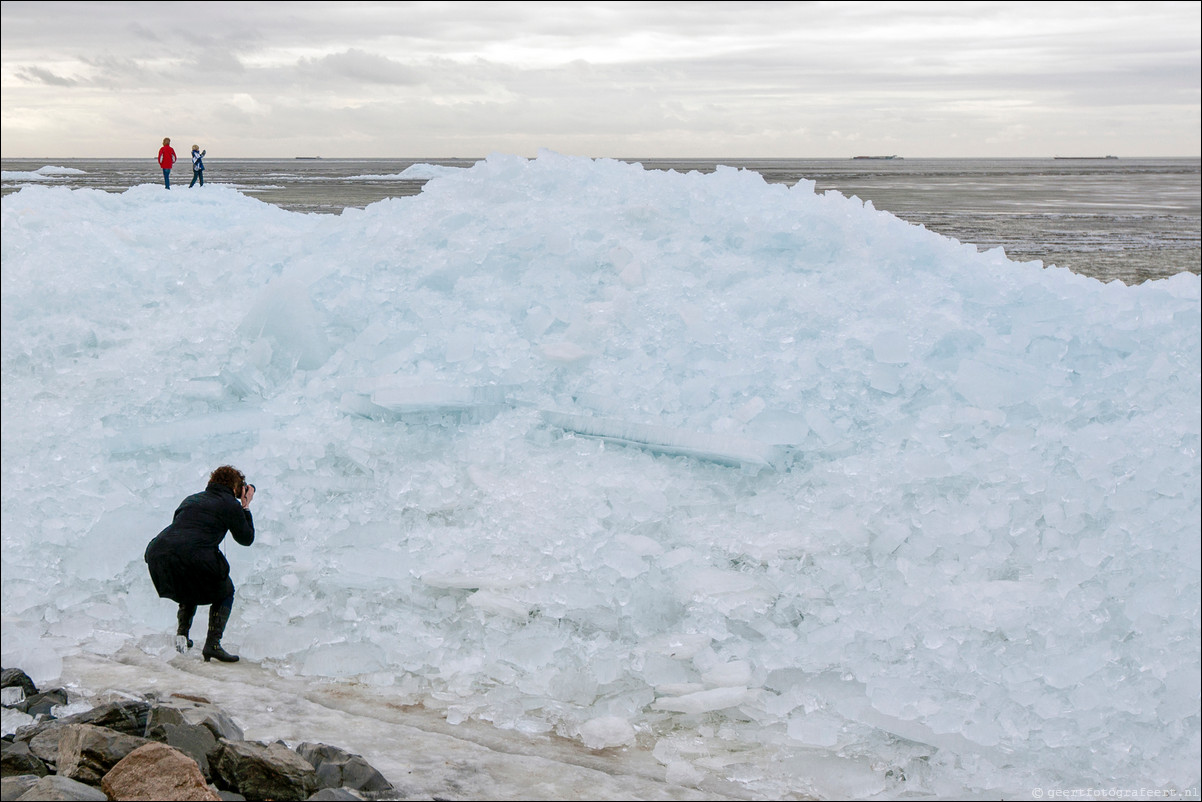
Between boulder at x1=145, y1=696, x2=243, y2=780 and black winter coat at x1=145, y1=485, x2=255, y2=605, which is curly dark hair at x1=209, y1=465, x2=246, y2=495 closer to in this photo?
black winter coat at x1=145, y1=485, x2=255, y2=605

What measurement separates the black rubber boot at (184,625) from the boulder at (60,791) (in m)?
1.62

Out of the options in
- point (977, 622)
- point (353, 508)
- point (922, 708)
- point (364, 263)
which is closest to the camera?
point (922, 708)

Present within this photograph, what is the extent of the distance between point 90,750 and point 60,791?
0.32m

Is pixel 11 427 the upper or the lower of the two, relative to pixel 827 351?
lower

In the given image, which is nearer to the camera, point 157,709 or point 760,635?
point 157,709

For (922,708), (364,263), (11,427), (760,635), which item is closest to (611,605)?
(760,635)

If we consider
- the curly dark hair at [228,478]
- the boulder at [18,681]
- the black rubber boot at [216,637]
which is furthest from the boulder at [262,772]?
the curly dark hair at [228,478]

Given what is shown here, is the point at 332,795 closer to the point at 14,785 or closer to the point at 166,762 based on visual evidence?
the point at 166,762

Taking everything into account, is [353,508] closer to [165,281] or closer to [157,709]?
[157,709]

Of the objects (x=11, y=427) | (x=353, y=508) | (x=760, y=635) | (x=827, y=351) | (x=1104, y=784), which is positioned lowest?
(x=1104, y=784)

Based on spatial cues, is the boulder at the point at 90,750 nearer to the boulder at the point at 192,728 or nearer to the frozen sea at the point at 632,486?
the boulder at the point at 192,728

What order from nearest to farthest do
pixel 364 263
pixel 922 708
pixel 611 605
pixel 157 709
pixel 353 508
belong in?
pixel 157 709 → pixel 922 708 → pixel 611 605 → pixel 353 508 → pixel 364 263

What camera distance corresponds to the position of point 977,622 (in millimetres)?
5023

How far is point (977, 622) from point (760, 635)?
1.17 metres
